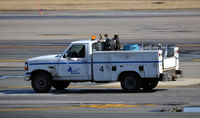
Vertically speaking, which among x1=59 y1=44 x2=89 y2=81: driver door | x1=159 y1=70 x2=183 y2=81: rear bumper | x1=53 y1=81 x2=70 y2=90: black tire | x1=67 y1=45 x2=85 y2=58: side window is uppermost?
x1=67 y1=45 x2=85 y2=58: side window

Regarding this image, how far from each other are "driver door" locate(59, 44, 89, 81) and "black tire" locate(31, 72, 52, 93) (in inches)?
23.7

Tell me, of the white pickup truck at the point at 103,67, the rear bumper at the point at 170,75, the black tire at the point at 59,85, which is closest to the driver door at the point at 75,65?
the white pickup truck at the point at 103,67

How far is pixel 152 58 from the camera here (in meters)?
16.5

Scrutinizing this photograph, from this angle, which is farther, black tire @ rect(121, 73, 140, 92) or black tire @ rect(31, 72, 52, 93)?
black tire @ rect(31, 72, 52, 93)

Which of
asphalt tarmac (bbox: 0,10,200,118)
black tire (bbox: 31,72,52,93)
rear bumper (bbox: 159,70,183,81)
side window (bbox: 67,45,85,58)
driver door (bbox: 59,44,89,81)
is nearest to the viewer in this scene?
asphalt tarmac (bbox: 0,10,200,118)

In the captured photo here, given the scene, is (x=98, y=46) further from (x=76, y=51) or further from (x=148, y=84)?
(x=148, y=84)

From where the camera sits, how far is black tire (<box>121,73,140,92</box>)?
16.8m

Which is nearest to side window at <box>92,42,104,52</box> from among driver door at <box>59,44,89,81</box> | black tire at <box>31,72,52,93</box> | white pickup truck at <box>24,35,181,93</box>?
white pickup truck at <box>24,35,181,93</box>

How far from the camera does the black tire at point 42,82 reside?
17.7 m

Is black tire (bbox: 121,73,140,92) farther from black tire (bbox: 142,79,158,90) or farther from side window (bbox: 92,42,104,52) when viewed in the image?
side window (bbox: 92,42,104,52)

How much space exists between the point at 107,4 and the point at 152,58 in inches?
2873

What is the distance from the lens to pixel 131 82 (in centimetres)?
1684

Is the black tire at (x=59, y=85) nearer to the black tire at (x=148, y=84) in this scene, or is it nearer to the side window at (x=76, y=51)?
the side window at (x=76, y=51)

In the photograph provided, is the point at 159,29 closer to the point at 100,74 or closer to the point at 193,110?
the point at 100,74
